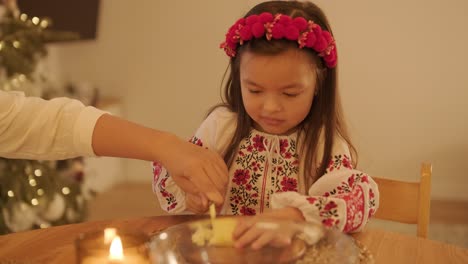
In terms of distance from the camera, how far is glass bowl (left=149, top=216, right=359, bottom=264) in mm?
796

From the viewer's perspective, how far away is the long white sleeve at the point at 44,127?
3.39 feet

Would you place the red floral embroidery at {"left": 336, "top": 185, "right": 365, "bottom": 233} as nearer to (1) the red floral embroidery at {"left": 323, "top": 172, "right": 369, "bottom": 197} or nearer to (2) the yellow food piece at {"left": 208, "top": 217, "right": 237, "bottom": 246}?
(1) the red floral embroidery at {"left": 323, "top": 172, "right": 369, "bottom": 197}

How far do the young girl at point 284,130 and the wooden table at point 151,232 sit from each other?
72 mm

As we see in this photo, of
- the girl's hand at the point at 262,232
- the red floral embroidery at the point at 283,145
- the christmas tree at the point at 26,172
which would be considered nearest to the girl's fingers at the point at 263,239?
the girl's hand at the point at 262,232

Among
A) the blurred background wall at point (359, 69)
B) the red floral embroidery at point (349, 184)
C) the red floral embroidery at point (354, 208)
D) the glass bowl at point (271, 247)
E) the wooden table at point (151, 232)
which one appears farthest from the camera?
the blurred background wall at point (359, 69)

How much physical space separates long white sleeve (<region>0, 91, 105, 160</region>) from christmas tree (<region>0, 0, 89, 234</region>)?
47.8 inches

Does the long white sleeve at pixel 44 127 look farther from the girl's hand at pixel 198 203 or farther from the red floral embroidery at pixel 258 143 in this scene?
the red floral embroidery at pixel 258 143

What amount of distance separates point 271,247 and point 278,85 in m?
0.50

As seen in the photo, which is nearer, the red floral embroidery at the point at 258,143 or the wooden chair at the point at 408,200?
the wooden chair at the point at 408,200

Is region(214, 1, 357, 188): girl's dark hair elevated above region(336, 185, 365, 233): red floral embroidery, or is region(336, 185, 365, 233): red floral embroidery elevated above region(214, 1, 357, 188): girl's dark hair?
region(214, 1, 357, 188): girl's dark hair

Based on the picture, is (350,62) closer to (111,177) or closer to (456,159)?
(456,159)

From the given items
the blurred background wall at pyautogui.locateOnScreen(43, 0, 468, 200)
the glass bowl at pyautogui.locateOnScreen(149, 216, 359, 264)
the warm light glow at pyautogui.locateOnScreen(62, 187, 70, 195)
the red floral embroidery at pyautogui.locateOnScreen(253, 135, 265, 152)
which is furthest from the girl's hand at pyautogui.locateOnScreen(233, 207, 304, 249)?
the blurred background wall at pyautogui.locateOnScreen(43, 0, 468, 200)

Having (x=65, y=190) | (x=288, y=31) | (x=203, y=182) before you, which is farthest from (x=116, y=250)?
(x=65, y=190)

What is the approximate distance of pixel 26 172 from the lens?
2.27m
